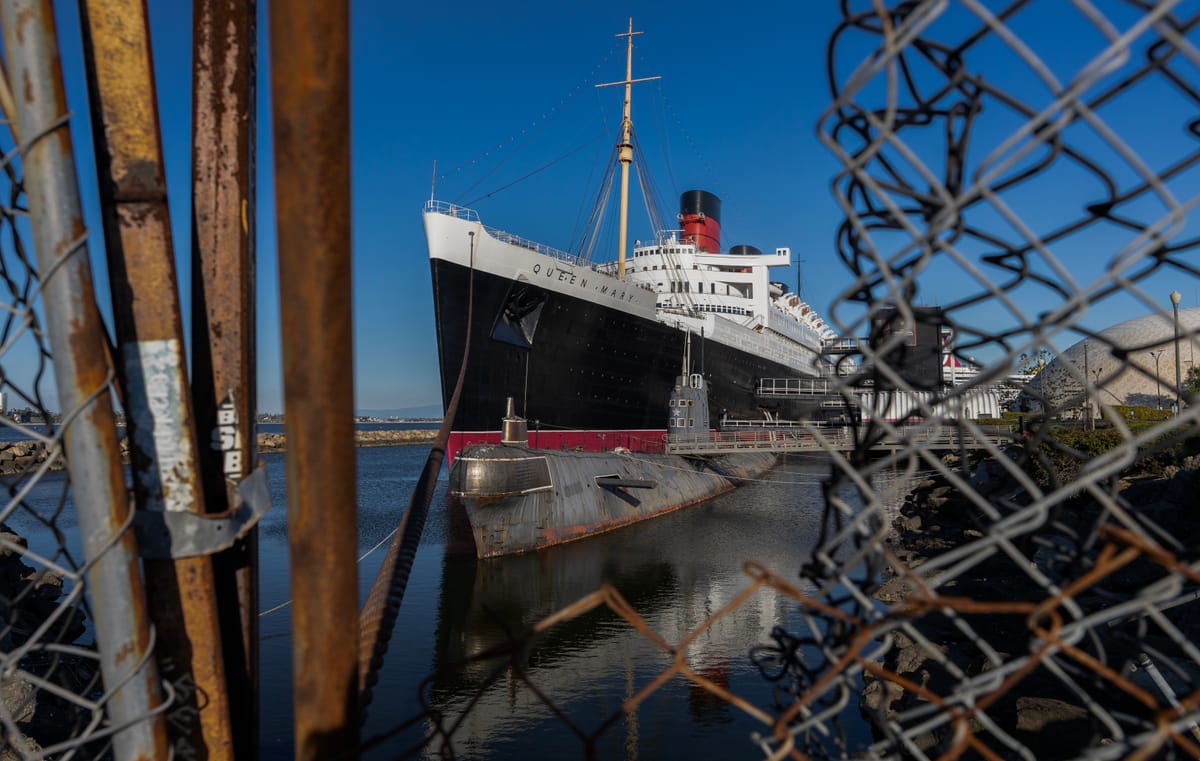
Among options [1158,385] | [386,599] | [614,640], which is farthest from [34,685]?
[1158,385]

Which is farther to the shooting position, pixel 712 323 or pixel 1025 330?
pixel 712 323

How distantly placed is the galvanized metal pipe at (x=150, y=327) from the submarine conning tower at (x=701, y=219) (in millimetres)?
35221

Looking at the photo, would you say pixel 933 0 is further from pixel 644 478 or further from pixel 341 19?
pixel 644 478

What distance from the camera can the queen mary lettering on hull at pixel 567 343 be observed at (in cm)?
1931

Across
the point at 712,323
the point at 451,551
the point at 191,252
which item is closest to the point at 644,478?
the point at 451,551

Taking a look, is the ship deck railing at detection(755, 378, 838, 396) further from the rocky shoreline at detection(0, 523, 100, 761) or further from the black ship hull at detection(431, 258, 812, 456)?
the rocky shoreline at detection(0, 523, 100, 761)

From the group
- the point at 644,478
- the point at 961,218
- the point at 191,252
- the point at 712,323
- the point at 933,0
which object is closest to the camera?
the point at 933,0

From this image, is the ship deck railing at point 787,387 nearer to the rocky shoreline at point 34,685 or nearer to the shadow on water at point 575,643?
the shadow on water at point 575,643

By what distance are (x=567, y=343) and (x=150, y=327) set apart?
19582 mm

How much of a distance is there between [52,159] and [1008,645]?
9950 mm

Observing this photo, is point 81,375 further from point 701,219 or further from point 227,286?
point 701,219

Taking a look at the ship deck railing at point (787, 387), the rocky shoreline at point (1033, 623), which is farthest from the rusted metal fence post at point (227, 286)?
the ship deck railing at point (787, 387)

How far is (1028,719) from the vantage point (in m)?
5.44

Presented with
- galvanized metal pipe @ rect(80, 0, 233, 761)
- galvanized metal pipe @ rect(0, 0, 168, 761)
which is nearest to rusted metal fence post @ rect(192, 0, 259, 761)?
galvanized metal pipe @ rect(80, 0, 233, 761)
